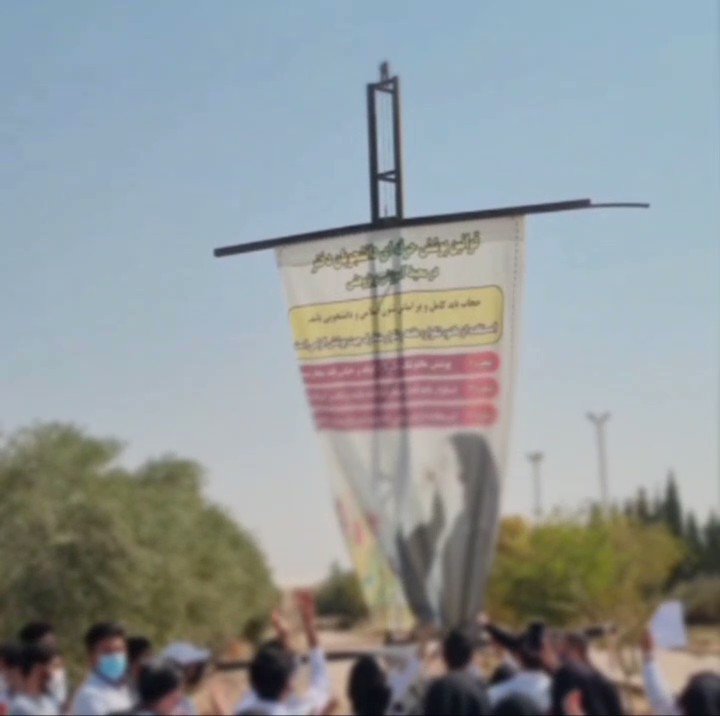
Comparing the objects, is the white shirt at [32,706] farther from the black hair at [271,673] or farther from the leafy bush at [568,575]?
the leafy bush at [568,575]

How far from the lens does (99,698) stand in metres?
9.15

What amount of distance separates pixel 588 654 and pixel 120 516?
28.3 meters

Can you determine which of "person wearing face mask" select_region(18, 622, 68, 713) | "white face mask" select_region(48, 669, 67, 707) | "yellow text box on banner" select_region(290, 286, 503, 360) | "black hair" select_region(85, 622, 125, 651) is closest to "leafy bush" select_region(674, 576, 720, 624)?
"yellow text box on banner" select_region(290, 286, 503, 360)

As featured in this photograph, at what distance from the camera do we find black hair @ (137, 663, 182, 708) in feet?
24.8

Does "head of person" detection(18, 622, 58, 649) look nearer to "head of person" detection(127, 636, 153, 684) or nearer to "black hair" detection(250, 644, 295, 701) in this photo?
"head of person" detection(127, 636, 153, 684)

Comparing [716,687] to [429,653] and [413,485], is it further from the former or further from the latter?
[413,485]

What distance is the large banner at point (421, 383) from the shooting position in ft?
34.8

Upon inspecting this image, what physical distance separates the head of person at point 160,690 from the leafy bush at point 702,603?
1946 inches

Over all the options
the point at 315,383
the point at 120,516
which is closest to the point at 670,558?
the point at 120,516

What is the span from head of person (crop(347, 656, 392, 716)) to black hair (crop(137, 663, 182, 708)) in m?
1.85

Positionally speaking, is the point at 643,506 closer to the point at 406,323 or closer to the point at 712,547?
the point at 712,547

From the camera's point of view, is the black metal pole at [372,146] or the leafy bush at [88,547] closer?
the black metal pole at [372,146]

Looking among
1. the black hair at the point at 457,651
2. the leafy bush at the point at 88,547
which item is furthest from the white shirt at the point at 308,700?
the leafy bush at the point at 88,547

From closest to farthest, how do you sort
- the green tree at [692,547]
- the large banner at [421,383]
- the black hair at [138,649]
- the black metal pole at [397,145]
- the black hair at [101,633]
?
the black hair at [101,633]
the black hair at [138,649]
the large banner at [421,383]
the black metal pole at [397,145]
the green tree at [692,547]
